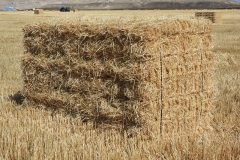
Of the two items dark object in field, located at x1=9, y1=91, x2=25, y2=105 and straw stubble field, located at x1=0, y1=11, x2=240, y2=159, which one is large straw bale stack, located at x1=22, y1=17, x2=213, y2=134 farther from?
dark object in field, located at x1=9, y1=91, x2=25, y2=105

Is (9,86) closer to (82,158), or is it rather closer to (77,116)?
(77,116)

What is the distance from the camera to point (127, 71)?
19.5 feet

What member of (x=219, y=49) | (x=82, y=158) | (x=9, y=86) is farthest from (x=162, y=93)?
(x=219, y=49)

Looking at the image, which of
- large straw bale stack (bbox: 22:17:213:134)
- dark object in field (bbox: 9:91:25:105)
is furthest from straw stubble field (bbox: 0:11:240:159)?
large straw bale stack (bbox: 22:17:213:134)

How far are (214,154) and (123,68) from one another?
6.67 feet

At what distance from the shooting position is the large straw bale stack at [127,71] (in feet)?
19.4

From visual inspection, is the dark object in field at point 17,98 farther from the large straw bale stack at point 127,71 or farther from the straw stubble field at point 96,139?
the large straw bale stack at point 127,71

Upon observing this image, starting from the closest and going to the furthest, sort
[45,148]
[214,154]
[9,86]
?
[214,154] < [45,148] < [9,86]

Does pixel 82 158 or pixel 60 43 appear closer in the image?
pixel 82 158

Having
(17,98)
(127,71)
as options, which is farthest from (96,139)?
(17,98)

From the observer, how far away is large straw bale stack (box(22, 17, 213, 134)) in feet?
19.4

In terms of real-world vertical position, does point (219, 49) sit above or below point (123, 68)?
below

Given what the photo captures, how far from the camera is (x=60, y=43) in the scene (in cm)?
688

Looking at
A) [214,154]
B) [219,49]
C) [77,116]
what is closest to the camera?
[214,154]
